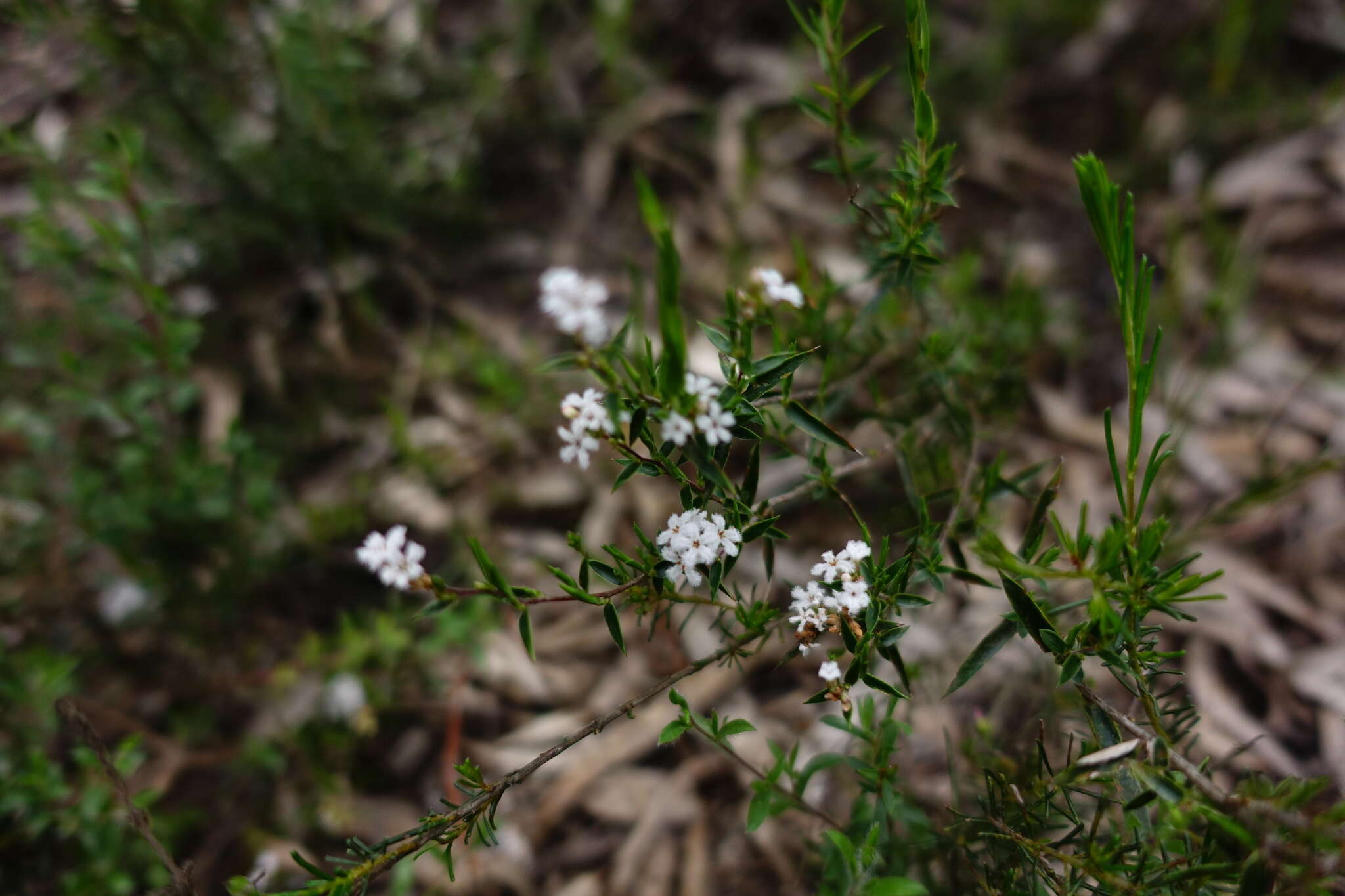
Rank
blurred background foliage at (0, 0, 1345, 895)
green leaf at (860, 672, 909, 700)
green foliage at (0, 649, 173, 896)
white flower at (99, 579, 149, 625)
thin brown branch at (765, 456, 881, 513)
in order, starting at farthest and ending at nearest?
white flower at (99, 579, 149, 625)
blurred background foliage at (0, 0, 1345, 895)
green foliage at (0, 649, 173, 896)
thin brown branch at (765, 456, 881, 513)
green leaf at (860, 672, 909, 700)

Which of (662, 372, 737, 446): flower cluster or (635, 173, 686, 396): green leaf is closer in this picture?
(635, 173, 686, 396): green leaf

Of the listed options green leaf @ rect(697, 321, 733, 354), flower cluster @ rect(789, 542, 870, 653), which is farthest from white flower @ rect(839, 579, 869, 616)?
green leaf @ rect(697, 321, 733, 354)

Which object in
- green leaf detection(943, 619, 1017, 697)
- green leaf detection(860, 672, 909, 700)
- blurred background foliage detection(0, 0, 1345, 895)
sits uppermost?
blurred background foliage detection(0, 0, 1345, 895)

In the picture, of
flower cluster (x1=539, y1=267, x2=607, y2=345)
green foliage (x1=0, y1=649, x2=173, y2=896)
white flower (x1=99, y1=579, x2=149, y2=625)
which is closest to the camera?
flower cluster (x1=539, y1=267, x2=607, y2=345)

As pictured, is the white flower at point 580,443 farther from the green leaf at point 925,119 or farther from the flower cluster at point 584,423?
the green leaf at point 925,119

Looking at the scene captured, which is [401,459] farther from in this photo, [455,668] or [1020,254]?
[1020,254]

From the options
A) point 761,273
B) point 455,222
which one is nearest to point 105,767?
point 761,273

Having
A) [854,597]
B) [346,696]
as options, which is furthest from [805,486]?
[346,696]

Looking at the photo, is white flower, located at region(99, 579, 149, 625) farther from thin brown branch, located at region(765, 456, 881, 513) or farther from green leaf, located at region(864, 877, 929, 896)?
green leaf, located at region(864, 877, 929, 896)
